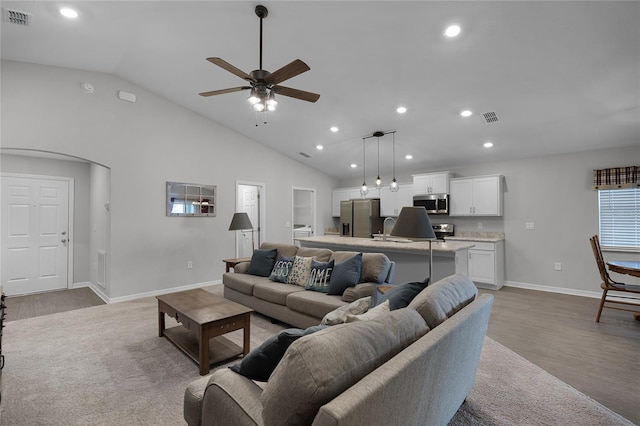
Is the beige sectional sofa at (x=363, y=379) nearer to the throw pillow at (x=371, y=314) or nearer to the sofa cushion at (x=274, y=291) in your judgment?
the throw pillow at (x=371, y=314)

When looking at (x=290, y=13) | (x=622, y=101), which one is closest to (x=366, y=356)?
(x=290, y=13)

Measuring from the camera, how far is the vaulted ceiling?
2.74m

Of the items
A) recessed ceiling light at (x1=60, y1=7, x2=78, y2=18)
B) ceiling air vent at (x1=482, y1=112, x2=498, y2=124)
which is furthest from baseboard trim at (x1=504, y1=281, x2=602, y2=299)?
recessed ceiling light at (x1=60, y1=7, x2=78, y2=18)

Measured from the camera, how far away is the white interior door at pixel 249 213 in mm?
6641

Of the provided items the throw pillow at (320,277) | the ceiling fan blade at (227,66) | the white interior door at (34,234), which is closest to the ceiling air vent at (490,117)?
the throw pillow at (320,277)

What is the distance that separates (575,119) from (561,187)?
4.78ft

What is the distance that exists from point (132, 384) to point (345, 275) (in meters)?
2.06

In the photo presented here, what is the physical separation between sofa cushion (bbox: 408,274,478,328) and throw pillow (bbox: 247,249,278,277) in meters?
2.75

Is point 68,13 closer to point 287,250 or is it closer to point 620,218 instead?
point 287,250

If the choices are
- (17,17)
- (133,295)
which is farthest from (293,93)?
(133,295)

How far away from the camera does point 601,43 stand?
279cm

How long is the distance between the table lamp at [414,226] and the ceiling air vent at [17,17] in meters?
4.22

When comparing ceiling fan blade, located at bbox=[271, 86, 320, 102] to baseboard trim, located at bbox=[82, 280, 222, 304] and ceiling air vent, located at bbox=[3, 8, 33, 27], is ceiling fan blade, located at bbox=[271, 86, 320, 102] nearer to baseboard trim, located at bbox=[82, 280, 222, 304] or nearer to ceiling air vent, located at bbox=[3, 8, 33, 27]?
ceiling air vent, located at bbox=[3, 8, 33, 27]

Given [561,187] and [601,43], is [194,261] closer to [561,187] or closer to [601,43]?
[601,43]
